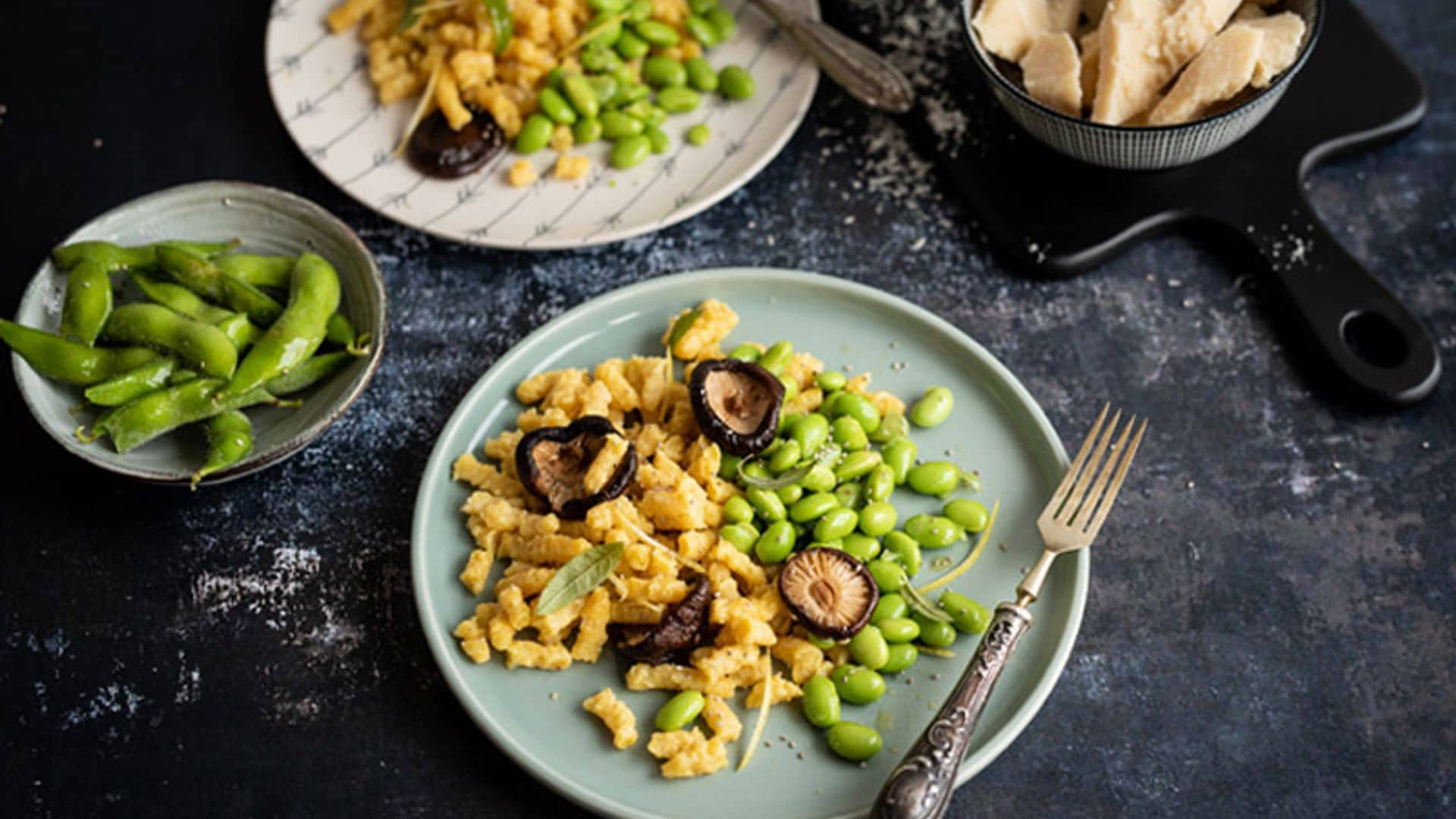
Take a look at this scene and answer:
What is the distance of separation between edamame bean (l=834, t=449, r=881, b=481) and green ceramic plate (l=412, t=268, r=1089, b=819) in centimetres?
9

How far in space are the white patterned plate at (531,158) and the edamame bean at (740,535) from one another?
2.52 feet

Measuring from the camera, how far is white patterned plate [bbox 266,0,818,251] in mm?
2908

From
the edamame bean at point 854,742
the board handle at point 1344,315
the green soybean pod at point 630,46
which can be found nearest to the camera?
the edamame bean at point 854,742

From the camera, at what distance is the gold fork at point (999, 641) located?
2002 mm

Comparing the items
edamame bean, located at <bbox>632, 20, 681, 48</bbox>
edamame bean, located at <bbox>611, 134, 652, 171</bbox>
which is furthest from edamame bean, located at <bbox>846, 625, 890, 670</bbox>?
edamame bean, located at <bbox>632, 20, 681, 48</bbox>

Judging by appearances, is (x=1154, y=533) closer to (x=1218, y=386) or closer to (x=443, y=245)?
(x=1218, y=386)

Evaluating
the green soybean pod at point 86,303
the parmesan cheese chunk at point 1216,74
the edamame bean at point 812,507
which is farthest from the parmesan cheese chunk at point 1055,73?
the green soybean pod at point 86,303

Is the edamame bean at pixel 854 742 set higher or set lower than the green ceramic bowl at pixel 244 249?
lower

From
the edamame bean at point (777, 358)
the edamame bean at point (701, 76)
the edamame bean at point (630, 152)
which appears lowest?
the edamame bean at point (777, 358)

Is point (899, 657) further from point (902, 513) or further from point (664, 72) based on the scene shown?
point (664, 72)

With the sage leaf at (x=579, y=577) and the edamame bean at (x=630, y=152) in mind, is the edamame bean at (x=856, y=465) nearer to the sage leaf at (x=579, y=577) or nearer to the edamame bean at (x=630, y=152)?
the sage leaf at (x=579, y=577)

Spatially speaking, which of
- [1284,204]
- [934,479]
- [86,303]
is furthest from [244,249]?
[1284,204]

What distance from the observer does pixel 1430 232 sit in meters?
2.93

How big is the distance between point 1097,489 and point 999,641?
40 cm
